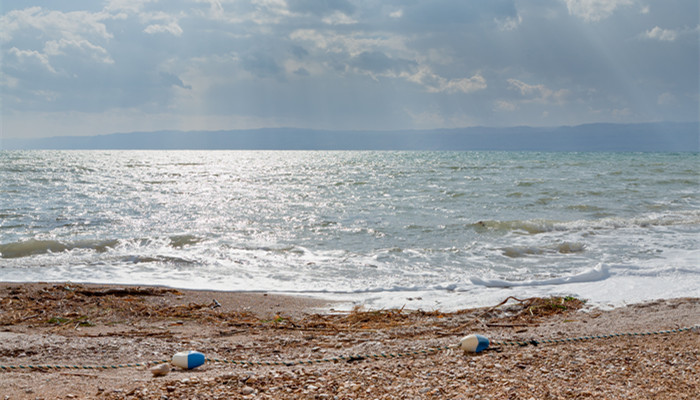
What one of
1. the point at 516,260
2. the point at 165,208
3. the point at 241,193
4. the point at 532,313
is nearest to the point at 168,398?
the point at 532,313

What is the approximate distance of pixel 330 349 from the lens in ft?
13.8

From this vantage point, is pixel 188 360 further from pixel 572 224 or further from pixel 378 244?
pixel 572 224

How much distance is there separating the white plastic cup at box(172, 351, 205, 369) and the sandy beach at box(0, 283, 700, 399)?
6 cm

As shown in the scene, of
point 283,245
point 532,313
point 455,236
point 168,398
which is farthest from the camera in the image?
point 455,236

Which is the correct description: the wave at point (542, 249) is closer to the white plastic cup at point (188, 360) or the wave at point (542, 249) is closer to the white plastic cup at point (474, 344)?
the white plastic cup at point (474, 344)

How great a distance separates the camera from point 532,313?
5508mm

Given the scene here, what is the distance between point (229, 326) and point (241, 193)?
659 inches

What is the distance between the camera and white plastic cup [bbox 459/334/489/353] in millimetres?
3818

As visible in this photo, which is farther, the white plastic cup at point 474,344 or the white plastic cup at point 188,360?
the white plastic cup at point 474,344

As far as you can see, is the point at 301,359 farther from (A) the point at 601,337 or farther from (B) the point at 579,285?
(B) the point at 579,285

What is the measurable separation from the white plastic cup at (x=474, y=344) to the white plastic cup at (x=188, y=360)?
75.6 inches

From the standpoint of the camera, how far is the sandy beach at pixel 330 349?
10.2ft

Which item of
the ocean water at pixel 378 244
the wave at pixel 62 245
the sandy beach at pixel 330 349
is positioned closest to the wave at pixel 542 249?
the ocean water at pixel 378 244

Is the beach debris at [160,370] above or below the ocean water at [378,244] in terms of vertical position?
above
